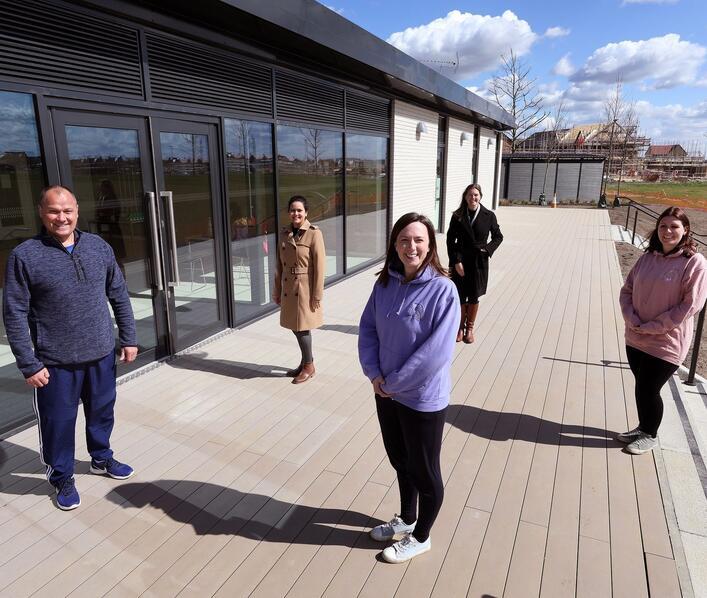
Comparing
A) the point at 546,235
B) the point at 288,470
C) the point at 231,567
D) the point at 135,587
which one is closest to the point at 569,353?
the point at 288,470

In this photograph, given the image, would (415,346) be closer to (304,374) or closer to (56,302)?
(56,302)

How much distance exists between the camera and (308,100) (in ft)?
23.8

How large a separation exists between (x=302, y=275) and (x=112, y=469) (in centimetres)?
210

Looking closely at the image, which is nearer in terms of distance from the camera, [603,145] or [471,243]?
[471,243]

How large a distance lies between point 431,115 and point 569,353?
884cm

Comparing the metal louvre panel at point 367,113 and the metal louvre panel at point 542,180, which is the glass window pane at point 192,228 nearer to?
the metal louvre panel at point 367,113

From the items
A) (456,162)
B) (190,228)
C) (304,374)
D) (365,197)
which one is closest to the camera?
(304,374)

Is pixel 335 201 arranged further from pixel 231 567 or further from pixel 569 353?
pixel 231 567

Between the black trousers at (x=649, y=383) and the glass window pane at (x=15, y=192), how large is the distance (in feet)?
14.5

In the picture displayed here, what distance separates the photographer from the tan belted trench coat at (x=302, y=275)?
4422mm

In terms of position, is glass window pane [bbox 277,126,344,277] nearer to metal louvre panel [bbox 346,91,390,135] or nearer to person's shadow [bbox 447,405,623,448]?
metal louvre panel [bbox 346,91,390,135]

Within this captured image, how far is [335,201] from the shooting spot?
849cm

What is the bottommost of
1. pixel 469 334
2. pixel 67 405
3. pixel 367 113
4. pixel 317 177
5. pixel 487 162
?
pixel 469 334

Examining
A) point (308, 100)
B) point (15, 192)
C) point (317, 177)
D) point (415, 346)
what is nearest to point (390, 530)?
point (415, 346)
